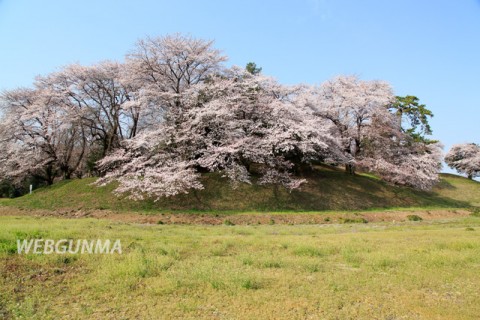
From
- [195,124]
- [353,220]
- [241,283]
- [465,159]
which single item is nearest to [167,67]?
[195,124]

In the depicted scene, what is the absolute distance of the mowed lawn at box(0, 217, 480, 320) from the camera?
489cm

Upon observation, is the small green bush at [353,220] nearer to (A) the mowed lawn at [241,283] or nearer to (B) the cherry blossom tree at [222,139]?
(B) the cherry blossom tree at [222,139]

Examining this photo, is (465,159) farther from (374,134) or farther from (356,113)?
(356,113)

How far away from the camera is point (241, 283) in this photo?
5812 millimetres

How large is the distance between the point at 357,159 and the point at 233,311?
95.3ft

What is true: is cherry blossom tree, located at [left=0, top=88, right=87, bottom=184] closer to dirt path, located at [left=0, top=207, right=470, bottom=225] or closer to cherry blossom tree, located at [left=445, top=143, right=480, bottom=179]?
dirt path, located at [left=0, top=207, right=470, bottom=225]

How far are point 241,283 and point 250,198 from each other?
1804cm

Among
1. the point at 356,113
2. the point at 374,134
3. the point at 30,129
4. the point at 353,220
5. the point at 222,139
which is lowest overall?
the point at 353,220

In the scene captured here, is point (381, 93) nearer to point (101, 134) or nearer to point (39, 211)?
point (101, 134)

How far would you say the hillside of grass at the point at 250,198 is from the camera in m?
22.5

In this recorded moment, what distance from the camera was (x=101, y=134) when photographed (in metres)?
33.3

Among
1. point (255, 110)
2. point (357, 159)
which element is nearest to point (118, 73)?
point (255, 110)

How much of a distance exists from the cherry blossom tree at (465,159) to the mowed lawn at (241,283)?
46070 mm

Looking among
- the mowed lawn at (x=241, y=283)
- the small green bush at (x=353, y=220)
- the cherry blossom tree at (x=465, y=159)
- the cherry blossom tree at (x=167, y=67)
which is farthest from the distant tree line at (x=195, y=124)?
Result: the cherry blossom tree at (x=465, y=159)
